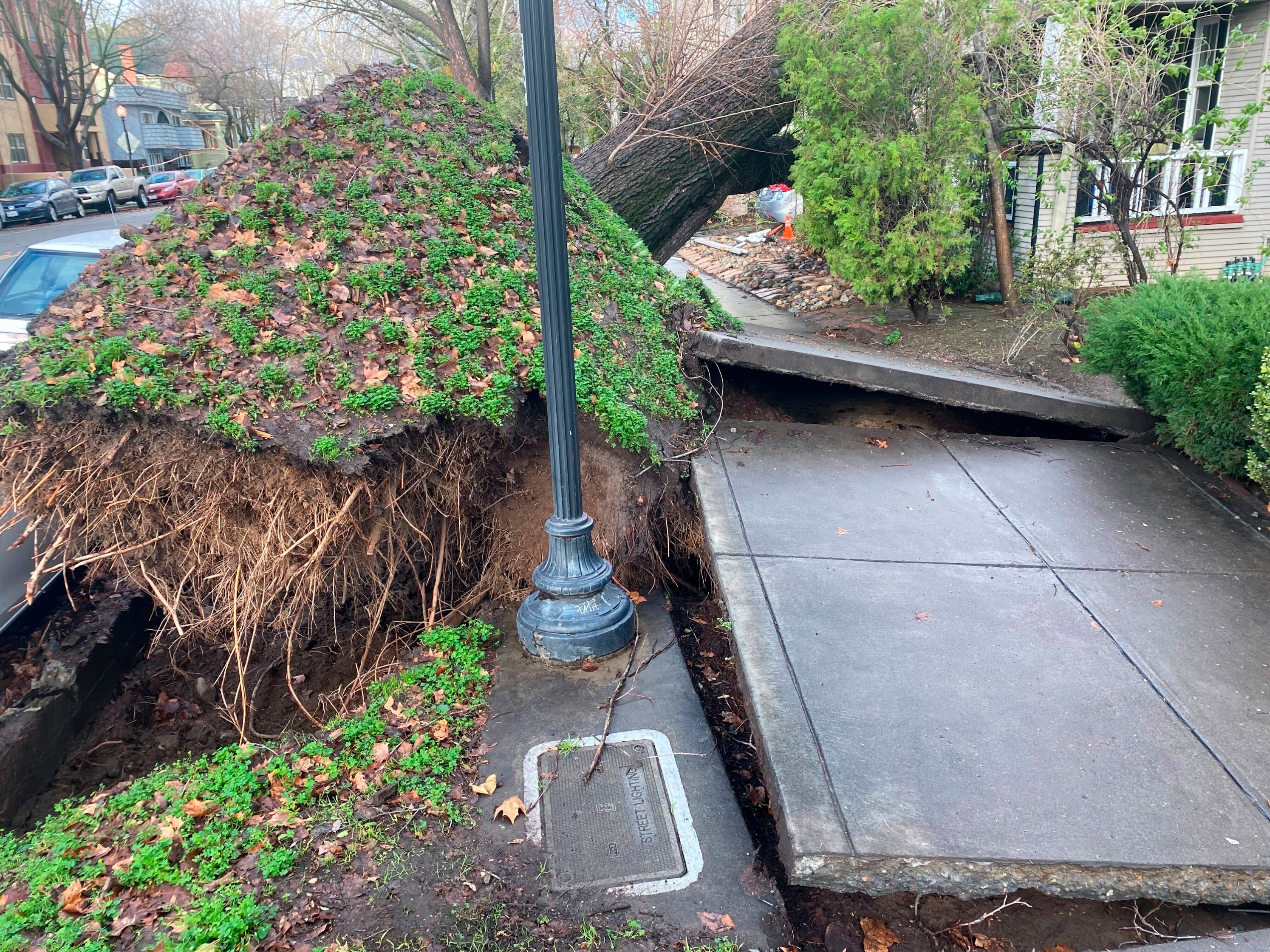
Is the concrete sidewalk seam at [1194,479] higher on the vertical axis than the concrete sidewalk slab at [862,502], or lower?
lower

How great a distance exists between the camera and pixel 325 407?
4215mm

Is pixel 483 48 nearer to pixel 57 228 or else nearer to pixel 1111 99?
pixel 1111 99

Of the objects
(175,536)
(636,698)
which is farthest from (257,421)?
(636,698)

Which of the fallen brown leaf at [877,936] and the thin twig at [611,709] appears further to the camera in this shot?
the thin twig at [611,709]

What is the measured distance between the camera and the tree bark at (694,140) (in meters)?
8.68

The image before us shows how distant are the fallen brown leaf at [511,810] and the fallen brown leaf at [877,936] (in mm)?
1233

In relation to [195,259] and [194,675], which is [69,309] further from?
[194,675]

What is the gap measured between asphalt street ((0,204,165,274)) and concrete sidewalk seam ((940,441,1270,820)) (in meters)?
21.3

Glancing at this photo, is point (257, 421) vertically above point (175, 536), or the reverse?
point (257, 421)

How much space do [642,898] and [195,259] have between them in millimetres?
4186

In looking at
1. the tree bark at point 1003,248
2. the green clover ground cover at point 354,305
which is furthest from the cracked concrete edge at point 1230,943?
the tree bark at point 1003,248

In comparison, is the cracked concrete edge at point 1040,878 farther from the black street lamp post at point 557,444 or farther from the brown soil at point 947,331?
the brown soil at point 947,331

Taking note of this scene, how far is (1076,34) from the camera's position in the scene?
7.75 metres

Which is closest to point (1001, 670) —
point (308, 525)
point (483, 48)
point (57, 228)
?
point (308, 525)
